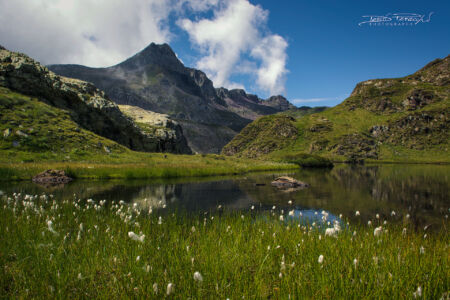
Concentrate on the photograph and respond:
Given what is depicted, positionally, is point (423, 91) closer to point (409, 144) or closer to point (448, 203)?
point (409, 144)

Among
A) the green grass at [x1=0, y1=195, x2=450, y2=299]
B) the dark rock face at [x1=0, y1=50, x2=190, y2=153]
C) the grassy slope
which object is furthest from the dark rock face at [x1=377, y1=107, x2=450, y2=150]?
the green grass at [x1=0, y1=195, x2=450, y2=299]

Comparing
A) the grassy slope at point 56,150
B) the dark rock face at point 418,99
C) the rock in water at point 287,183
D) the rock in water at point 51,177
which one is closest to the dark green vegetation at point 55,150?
the grassy slope at point 56,150

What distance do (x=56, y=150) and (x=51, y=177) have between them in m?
14.5

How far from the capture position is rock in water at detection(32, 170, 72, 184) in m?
24.1

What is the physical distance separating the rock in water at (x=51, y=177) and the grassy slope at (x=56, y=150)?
1674 millimetres

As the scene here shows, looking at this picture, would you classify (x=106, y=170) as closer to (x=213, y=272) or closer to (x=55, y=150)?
(x=55, y=150)

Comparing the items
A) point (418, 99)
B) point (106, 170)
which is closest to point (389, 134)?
point (418, 99)

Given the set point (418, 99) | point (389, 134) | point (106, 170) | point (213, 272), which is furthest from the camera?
point (418, 99)

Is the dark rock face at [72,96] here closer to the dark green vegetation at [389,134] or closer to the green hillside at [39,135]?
the green hillside at [39,135]

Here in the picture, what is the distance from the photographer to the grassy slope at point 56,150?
1189 inches

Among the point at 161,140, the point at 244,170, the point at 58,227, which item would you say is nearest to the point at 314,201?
the point at 58,227

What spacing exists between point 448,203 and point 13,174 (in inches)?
1495

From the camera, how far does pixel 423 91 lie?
180 metres

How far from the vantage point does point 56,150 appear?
36969mm
